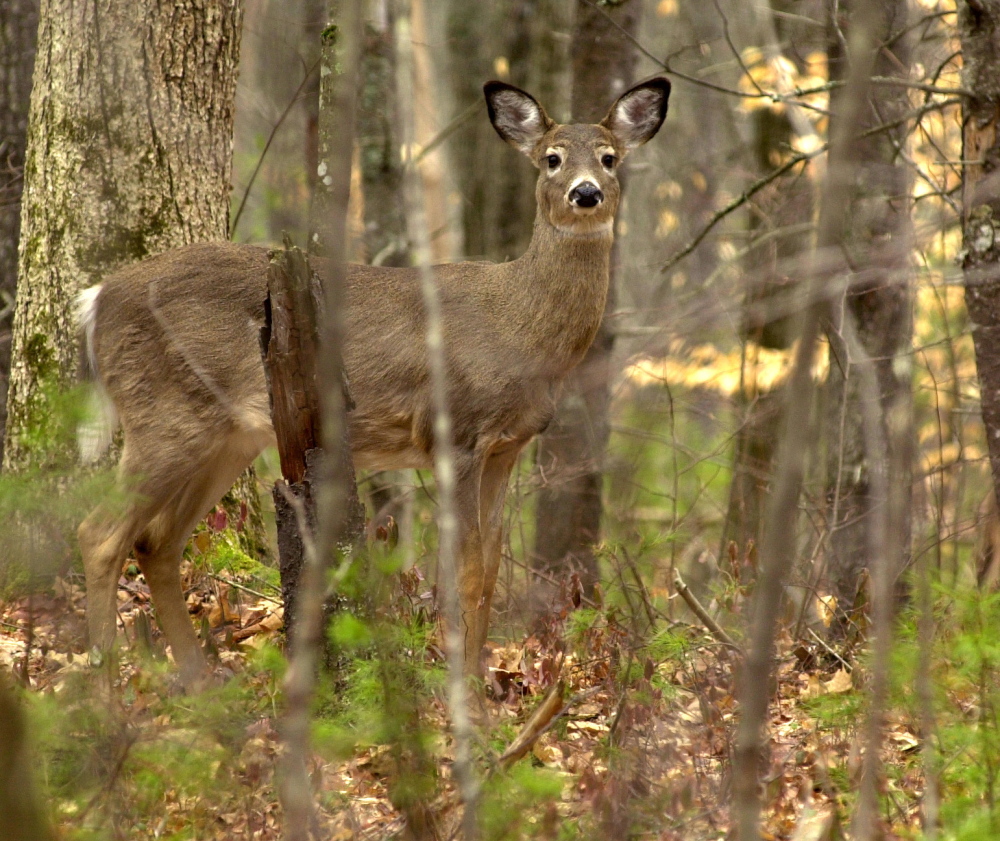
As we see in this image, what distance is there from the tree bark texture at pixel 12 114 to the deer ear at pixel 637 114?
13.3ft

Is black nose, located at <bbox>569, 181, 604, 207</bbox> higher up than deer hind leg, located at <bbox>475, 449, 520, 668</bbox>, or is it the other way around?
black nose, located at <bbox>569, 181, 604, 207</bbox>

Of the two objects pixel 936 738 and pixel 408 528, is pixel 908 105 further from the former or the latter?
pixel 936 738

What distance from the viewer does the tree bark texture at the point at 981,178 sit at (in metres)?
5.07

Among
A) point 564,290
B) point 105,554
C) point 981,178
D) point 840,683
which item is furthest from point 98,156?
point 840,683

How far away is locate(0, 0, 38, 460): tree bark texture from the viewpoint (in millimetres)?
8477

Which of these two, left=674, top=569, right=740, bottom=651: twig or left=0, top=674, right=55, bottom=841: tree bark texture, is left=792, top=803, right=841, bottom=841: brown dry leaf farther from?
left=0, top=674, right=55, bottom=841: tree bark texture

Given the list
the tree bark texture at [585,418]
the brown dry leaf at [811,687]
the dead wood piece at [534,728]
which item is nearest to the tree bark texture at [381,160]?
the tree bark texture at [585,418]

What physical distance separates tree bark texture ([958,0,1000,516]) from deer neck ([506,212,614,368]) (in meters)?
1.87

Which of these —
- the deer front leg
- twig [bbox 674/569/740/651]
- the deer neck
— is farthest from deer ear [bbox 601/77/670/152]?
twig [bbox 674/569/740/651]

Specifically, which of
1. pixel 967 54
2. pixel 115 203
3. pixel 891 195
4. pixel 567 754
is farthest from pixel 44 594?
pixel 891 195

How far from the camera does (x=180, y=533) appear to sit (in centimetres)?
629

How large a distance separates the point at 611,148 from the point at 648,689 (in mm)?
3024

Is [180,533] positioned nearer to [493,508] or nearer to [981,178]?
[493,508]

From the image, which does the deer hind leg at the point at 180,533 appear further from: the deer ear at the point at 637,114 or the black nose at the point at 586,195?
the deer ear at the point at 637,114
